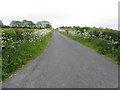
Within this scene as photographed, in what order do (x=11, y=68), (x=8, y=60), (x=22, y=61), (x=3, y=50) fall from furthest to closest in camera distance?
(x=3, y=50) → (x=22, y=61) → (x=8, y=60) → (x=11, y=68)

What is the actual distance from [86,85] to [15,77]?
306 centimetres

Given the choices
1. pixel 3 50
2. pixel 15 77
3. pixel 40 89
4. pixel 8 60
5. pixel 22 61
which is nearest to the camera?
pixel 40 89

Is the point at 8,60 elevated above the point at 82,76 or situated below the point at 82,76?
above

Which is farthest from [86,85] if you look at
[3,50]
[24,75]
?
[3,50]

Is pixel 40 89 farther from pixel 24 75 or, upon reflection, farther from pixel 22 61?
pixel 22 61

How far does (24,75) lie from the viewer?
19.0 ft

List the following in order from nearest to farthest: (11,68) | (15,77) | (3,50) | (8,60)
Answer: (15,77)
(11,68)
(8,60)
(3,50)

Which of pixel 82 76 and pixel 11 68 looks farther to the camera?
pixel 11 68

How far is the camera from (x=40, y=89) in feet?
14.7

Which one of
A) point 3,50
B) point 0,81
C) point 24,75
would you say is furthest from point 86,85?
point 3,50

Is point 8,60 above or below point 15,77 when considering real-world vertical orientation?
above

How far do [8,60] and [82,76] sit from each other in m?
4.10

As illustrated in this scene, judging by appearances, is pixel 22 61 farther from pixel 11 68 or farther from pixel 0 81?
pixel 0 81

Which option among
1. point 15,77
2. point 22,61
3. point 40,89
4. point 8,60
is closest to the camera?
point 40,89
